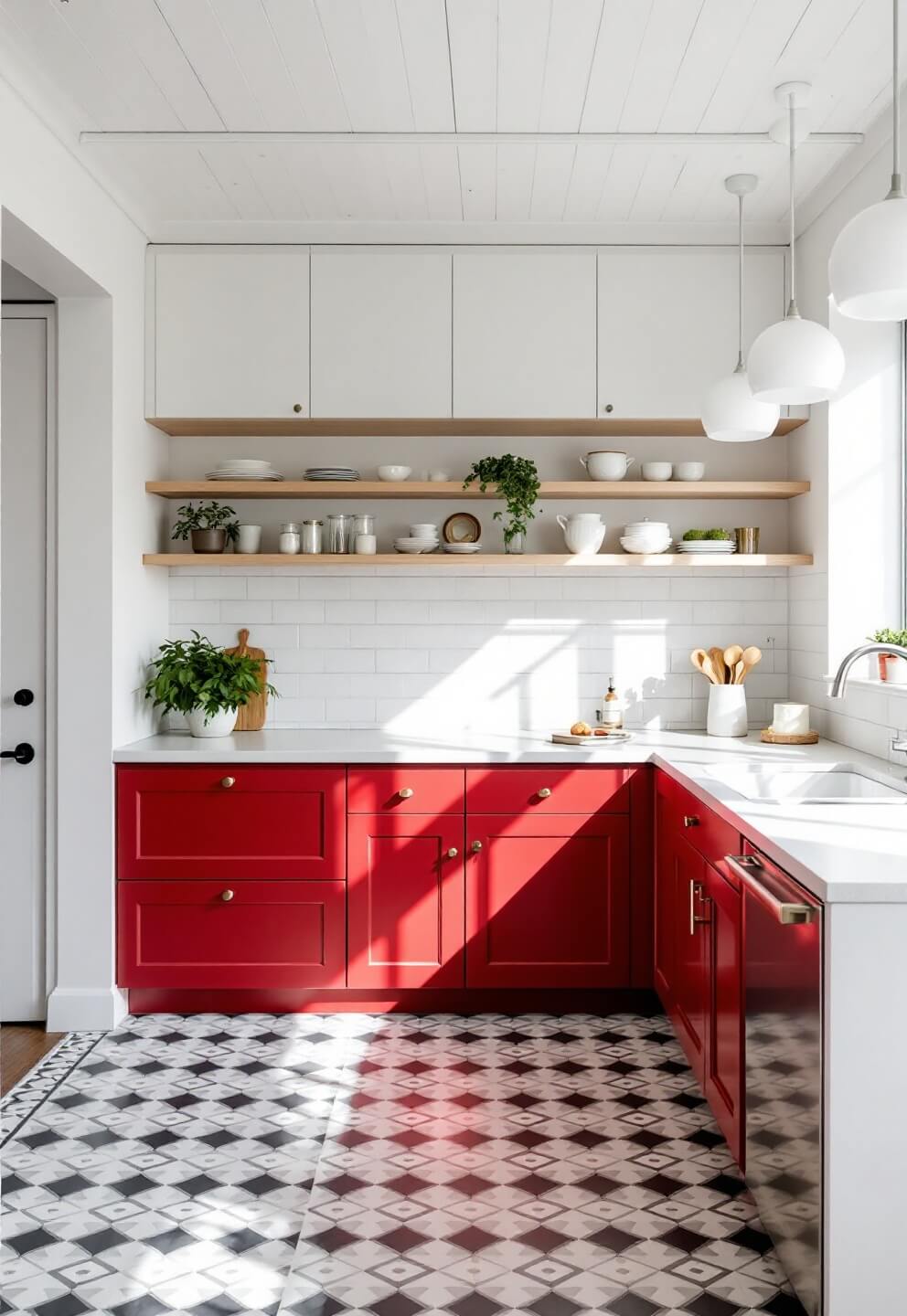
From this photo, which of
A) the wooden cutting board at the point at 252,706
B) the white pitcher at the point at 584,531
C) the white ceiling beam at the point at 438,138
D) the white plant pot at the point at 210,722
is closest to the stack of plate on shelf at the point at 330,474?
the wooden cutting board at the point at 252,706

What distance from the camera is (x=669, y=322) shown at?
13.1 ft

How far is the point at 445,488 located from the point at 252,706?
3.66ft

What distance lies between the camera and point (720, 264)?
3.99 m

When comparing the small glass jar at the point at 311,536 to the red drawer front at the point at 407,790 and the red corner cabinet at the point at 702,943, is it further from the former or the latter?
the red corner cabinet at the point at 702,943

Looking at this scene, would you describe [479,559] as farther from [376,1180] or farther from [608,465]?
[376,1180]

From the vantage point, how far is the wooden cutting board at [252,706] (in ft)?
13.8

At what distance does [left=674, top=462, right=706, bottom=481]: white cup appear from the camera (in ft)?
13.2

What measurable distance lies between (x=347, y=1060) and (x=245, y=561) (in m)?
1.75

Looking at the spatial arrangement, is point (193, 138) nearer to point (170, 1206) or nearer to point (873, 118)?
point (873, 118)

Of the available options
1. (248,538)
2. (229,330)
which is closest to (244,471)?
(248,538)

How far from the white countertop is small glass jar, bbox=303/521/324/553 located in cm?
69

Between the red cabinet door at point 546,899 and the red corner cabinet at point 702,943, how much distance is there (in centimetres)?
16

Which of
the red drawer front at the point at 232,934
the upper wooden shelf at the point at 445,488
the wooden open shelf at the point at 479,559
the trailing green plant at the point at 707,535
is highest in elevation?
the upper wooden shelf at the point at 445,488

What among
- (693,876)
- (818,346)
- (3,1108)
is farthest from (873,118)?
(3,1108)
